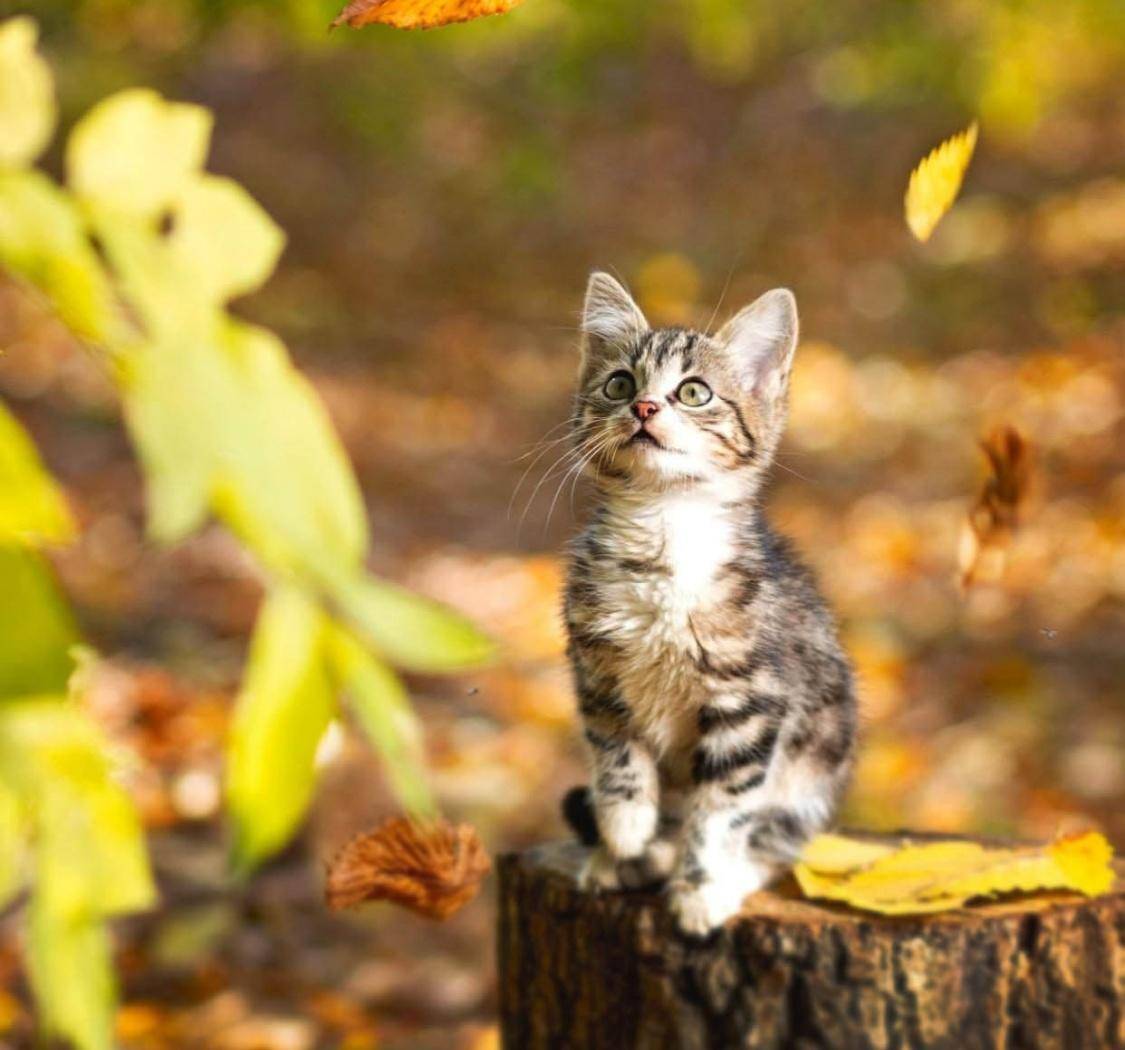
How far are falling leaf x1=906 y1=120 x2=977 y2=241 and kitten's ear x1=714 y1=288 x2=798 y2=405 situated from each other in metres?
0.57

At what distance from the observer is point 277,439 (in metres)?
0.88

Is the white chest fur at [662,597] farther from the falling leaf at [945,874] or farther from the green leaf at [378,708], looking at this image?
the green leaf at [378,708]

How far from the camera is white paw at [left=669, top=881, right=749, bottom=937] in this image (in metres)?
2.59

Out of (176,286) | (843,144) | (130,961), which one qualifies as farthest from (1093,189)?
(176,286)

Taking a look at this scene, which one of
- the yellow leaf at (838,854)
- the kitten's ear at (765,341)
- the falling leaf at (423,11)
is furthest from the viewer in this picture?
the yellow leaf at (838,854)

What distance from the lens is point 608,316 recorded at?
112 inches

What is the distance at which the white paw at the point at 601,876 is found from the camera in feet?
9.02

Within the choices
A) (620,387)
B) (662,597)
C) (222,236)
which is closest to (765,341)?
(620,387)

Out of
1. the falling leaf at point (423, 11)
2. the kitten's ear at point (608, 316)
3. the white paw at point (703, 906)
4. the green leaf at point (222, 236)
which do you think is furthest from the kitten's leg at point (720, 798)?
the green leaf at point (222, 236)

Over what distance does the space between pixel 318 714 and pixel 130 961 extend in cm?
364

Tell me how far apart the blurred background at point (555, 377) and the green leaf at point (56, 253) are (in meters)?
1.80

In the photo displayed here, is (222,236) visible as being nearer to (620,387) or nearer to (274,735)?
(274,735)

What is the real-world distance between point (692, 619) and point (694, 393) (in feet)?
1.36

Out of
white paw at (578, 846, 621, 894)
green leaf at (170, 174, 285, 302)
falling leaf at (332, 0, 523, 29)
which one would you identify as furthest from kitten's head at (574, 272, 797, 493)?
green leaf at (170, 174, 285, 302)
